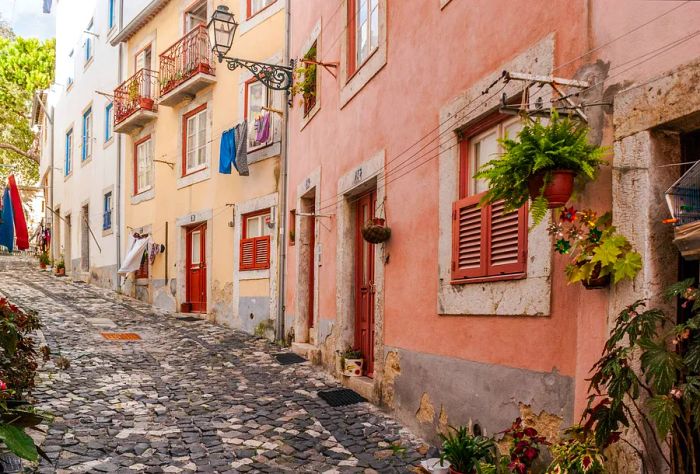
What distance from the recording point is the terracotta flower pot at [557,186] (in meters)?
3.34

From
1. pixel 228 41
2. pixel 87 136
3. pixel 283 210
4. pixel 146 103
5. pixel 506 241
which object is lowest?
pixel 506 241

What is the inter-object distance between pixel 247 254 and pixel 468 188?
A: 7897mm

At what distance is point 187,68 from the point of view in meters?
14.5

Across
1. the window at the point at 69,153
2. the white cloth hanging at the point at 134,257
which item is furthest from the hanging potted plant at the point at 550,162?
the window at the point at 69,153

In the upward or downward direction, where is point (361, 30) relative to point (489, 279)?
upward

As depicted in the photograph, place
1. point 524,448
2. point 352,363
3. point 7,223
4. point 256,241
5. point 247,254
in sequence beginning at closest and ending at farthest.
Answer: point 524,448 → point 352,363 → point 7,223 → point 256,241 → point 247,254

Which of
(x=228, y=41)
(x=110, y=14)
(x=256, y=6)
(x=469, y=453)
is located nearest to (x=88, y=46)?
(x=110, y=14)

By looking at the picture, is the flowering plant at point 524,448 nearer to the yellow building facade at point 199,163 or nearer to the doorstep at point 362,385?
the doorstep at point 362,385

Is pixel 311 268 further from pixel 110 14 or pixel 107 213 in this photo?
pixel 110 14

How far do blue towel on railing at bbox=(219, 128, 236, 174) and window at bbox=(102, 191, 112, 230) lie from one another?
26.5 ft

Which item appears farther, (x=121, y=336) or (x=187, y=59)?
(x=187, y=59)

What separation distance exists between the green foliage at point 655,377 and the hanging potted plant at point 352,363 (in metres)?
4.62

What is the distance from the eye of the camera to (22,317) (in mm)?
6062

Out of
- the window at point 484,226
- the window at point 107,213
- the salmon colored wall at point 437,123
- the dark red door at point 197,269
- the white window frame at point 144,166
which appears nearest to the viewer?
the salmon colored wall at point 437,123
